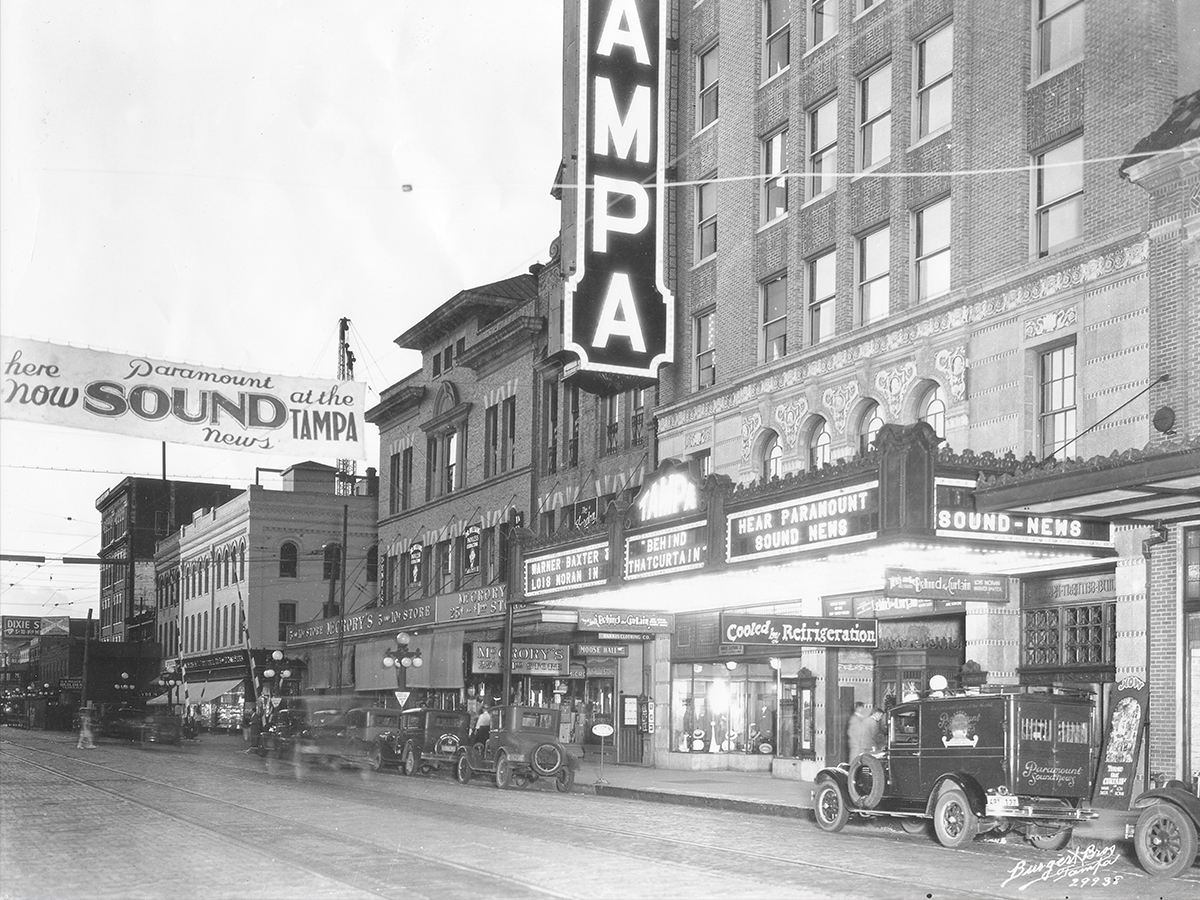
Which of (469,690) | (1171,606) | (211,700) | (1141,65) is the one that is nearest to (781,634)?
(1171,606)

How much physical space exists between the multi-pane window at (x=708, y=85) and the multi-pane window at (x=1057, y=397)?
14260 mm

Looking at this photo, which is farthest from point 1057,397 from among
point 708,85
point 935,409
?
point 708,85

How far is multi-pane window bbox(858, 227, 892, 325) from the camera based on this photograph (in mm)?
30078

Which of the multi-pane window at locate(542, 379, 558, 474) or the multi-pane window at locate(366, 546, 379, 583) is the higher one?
the multi-pane window at locate(542, 379, 558, 474)

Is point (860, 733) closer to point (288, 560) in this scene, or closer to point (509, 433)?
point (509, 433)

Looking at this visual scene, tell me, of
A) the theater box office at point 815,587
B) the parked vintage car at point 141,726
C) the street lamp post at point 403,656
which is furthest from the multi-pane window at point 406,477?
the theater box office at point 815,587

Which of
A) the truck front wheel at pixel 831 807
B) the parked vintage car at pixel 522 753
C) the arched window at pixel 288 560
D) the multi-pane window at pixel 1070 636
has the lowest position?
the parked vintage car at pixel 522 753

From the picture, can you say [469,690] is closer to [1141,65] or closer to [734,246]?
[734,246]

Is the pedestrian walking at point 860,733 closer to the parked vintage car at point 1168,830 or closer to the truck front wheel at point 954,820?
the truck front wheel at point 954,820

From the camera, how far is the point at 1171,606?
72.2 ft

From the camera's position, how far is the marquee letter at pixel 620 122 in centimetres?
2948

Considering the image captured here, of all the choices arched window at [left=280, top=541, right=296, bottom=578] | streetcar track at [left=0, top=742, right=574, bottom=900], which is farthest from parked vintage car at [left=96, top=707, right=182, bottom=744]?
streetcar track at [left=0, top=742, right=574, bottom=900]

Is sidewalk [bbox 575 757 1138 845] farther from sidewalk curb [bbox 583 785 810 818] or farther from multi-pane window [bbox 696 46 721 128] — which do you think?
multi-pane window [bbox 696 46 721 128]

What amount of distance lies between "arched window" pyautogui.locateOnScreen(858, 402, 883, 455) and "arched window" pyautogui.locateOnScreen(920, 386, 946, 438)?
137 cm
